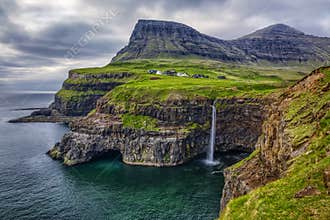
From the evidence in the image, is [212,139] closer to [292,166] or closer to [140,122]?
[140,122]

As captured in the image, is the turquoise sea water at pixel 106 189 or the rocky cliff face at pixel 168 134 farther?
the rocky cliff face at pixel 168 134

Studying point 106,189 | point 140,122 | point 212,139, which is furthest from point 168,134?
point 106,189

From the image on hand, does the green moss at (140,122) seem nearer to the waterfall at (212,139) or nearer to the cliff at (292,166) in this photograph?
the waterfall at (212,139)

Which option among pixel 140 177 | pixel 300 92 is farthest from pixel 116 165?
pixel 300 92

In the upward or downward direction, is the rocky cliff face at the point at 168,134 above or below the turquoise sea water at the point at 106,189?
above

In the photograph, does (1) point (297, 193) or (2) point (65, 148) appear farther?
(2) point (65, 148)

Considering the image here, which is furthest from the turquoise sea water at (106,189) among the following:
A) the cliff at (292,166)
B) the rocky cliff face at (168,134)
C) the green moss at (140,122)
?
the cliff at (292,166)

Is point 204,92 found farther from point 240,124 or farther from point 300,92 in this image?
point 300,92
